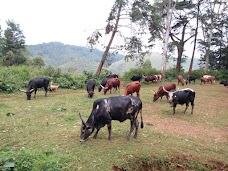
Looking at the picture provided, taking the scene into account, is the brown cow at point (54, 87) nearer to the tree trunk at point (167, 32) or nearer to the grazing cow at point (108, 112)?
the grazing cow at point (108, 112)

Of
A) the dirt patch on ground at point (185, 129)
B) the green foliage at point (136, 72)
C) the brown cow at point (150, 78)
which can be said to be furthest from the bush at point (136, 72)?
the dirt patch on ground at point (185, 129)

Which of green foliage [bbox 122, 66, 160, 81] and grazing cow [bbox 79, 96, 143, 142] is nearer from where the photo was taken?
grazing cow [bbox 79, 96, 143, 142]

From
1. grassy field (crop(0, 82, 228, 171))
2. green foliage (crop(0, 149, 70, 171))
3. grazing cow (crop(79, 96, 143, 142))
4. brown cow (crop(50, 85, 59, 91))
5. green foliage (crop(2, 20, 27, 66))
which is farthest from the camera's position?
green foliage (crop(2, 20, 27, 66))

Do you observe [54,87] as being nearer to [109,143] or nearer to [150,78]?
[150,78]

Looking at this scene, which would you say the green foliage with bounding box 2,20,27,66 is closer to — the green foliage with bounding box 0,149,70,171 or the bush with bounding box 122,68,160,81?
the bush with bounding box 122,68,160,81

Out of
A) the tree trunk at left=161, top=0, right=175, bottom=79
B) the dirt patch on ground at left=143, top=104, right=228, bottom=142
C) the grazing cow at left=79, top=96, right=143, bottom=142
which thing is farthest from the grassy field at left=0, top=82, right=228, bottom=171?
the tree trunk at left=161, top=0, right=175, bottom=79

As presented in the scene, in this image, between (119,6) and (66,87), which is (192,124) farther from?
(119,6)

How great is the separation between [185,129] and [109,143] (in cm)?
422

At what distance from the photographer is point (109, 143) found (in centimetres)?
869

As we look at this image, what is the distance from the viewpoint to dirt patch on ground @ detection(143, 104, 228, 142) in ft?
35.1

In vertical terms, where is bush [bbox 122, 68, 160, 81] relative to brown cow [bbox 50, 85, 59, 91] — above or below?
above

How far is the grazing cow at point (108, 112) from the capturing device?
28.3ft

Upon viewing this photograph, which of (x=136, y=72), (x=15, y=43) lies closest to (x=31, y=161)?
(x=136, y=72)

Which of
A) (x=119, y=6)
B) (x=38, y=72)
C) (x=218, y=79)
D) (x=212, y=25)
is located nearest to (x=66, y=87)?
(x=38, y=72)
